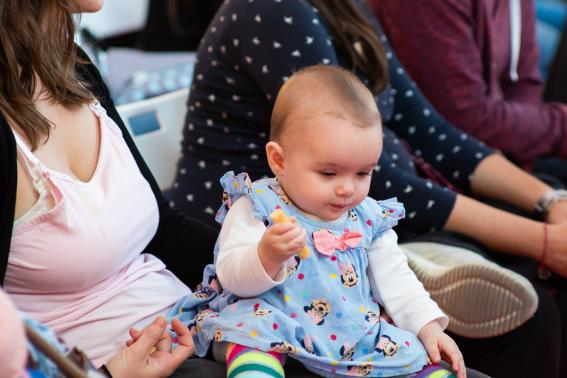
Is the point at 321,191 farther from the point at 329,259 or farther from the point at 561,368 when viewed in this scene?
the point at 561,368

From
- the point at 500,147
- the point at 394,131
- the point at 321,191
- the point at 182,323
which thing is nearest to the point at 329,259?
the point at 321,191

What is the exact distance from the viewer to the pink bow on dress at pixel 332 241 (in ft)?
2.93

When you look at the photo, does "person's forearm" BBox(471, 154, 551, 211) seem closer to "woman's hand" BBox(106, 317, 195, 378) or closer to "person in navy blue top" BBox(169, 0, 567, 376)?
"person in navy blue top" BBox(169, 0, 567, 376)

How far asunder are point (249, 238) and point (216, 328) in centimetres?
11

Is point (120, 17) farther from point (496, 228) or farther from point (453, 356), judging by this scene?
point (453, 356)

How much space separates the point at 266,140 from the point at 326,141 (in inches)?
18.8

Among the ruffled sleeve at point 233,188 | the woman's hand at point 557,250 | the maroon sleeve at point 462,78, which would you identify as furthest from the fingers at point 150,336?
the maroon sleeve at point 462,78

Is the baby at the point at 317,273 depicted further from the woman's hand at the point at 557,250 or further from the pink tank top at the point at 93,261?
the woman's hand at the point at 557,250

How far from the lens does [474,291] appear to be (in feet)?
3.83

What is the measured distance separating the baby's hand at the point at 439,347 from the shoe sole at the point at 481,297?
0.24m

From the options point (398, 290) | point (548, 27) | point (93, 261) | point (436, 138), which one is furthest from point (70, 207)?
point (548, 27)

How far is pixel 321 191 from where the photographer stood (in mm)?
874

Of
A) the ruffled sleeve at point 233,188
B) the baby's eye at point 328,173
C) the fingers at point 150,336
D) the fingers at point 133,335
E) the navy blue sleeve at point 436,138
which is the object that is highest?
the baby's eye at point 328,173

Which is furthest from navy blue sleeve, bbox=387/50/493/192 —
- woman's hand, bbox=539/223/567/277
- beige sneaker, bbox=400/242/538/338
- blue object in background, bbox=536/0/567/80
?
blue object in background, bbox=536/0/567/80
